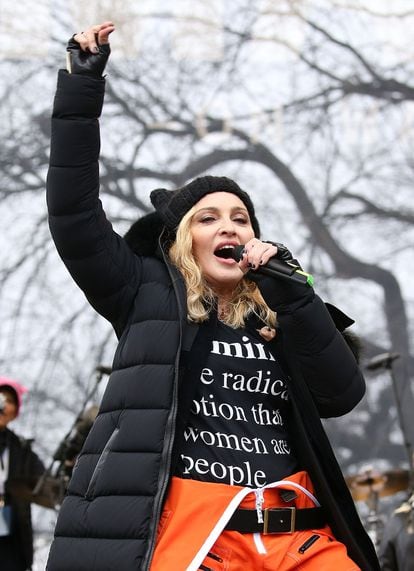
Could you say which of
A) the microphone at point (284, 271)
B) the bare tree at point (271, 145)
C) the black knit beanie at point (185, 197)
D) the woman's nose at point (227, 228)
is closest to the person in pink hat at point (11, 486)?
the bare tree at point (271, 145)

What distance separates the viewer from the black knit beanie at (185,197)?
2828 mm

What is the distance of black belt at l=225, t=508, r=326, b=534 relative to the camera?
2.34 m

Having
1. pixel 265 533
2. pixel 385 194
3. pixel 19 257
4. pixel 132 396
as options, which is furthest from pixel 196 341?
pixel 385 194

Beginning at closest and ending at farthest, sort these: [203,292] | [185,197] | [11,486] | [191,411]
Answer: [191,411] < [203,292] < [185,197] < [11,486]

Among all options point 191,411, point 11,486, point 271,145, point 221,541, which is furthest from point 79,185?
point 271,145

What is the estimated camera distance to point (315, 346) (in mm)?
2451

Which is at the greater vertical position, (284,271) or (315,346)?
(284,271)

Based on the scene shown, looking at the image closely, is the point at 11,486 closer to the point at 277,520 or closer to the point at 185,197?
the point at 185,197

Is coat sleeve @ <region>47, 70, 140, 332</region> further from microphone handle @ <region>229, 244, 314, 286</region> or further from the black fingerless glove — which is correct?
microphone handle @ <region>229, 244, 314, 286</region>

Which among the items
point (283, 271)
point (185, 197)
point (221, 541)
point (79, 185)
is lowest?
point (221, 541)

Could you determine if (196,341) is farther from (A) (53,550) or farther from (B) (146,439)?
(A) (53,550)

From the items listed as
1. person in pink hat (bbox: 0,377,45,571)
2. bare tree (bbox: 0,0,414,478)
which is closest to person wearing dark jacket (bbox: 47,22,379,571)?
person in pink hat (bbox: 0,377,45,571)

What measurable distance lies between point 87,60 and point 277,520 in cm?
119

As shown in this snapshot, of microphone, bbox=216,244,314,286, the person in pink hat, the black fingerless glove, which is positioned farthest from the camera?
the person in pink hat
